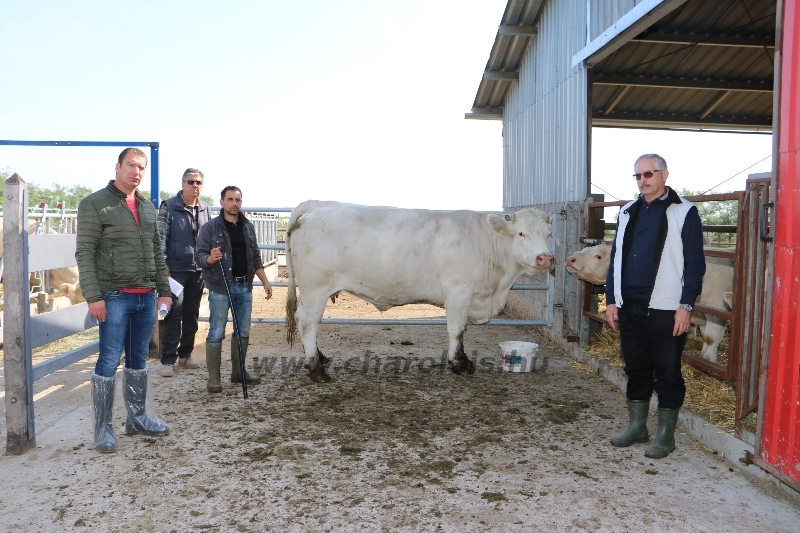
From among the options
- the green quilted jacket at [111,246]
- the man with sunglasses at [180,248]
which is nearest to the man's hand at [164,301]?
the green quilted jacket at [111,246]

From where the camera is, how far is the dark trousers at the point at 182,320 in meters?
5.99

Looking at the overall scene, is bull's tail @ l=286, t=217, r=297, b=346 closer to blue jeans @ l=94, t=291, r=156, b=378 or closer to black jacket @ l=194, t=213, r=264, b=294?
black jacket @ l=194, t=213, r=264, b=294

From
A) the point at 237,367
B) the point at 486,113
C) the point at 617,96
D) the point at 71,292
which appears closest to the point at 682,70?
the point at 617,96

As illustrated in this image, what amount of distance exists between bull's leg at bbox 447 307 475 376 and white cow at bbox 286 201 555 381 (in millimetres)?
10

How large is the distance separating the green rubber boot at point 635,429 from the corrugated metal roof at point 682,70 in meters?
4.84

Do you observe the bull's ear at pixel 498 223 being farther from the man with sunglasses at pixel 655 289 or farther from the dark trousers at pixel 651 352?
the dark trousers at pixel 651 352

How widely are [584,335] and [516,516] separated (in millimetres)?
4308

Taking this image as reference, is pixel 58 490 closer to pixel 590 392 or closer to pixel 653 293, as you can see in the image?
pixel 653 293

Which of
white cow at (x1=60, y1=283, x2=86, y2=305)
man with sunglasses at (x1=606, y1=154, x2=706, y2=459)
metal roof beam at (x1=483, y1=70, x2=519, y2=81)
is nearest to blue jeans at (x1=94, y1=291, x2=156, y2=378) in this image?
man with sunglasses at (x1=606, y1=154, x2=706, y2=459)

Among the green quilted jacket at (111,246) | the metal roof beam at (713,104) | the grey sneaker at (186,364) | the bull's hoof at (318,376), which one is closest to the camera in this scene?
the green quilted jacket at (111,246)

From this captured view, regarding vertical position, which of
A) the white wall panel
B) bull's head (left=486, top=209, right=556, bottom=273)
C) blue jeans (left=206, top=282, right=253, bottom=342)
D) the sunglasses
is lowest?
blue jeans (left=206, top=282, right=253, bottom=342)

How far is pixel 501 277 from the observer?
252 inches

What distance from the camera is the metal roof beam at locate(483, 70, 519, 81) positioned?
10.8 m

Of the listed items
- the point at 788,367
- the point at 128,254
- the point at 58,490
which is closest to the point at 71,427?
the point at 58,490
